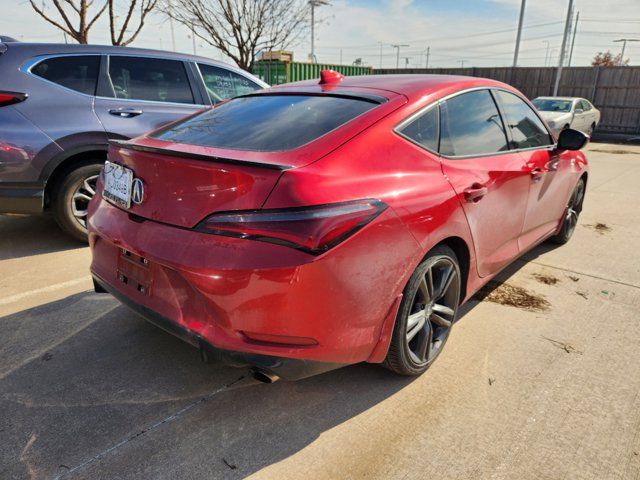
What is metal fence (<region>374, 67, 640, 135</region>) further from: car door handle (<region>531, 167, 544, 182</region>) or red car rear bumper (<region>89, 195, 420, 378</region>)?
red car rear bumper (<region>89, 195, 420, 378</region>)

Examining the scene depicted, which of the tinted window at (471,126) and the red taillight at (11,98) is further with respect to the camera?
the red taillight at (11,98)

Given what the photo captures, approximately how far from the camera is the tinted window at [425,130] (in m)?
2.41

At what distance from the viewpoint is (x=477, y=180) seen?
269 cm

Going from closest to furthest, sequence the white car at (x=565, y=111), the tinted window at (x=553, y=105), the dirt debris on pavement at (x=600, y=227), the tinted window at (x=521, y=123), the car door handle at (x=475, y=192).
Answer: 1. the car door handle at (x=475, y=192)
2. the tinted window at (x=521, y=123)
3. the dirt debris on pavement at (x=600, y=227)
4. the white car at (x=565, y=111)
5. the tinted window at (x=553, y=105)

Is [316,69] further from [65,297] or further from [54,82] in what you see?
[65,297]

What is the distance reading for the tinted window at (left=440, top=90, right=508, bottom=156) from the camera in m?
2.66

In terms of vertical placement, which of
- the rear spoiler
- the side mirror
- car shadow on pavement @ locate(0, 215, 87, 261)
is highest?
the rear spoiler

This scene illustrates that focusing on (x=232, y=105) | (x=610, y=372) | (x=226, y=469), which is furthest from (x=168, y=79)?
(x=610, y=372)

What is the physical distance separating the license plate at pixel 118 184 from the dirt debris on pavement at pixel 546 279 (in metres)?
3.29

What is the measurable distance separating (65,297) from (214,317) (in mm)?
2101

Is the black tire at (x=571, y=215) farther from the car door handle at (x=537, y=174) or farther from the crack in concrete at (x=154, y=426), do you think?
the crack in concrete at (x=154, y=426)

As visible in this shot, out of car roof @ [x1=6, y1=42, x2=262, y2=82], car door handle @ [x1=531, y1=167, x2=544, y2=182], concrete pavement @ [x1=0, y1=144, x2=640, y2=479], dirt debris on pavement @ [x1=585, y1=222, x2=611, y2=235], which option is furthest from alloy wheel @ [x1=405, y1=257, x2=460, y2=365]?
car roof @ [x1=6, y1=42, x2=262, y2=82]

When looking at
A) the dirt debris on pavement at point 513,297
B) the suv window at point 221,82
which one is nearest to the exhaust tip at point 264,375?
the dirt debris on pavement at point 513,297

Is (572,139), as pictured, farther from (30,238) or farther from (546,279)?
(30,238)
